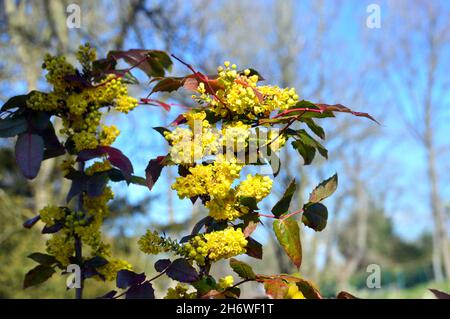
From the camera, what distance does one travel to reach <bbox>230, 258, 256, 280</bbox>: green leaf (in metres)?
0.98

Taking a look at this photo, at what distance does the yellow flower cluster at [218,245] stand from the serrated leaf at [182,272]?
23 mm

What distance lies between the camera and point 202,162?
1045 mm

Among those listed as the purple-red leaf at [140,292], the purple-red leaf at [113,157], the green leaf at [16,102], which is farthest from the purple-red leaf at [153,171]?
the green leaf at [16,102]

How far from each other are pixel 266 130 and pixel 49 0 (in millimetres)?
6030

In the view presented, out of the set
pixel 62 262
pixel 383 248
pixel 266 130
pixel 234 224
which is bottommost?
pixel 383 248

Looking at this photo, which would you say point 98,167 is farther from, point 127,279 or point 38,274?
point 127,279

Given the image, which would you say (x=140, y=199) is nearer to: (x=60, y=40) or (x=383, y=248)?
(x=60, y=40)

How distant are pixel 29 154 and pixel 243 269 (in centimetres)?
58

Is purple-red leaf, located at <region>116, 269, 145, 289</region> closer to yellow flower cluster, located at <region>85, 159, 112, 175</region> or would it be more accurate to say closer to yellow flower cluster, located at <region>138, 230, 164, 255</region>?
yellow flower cluster, located at <region>138, 230, 164, 255</region>

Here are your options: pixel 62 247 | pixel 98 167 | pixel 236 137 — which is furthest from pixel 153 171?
pixel 62 247

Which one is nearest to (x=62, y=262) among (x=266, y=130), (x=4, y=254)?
(x=266, y=130)

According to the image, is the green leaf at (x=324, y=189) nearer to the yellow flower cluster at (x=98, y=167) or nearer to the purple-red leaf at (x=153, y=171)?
the purple-red leaf at (x=153, y=171)

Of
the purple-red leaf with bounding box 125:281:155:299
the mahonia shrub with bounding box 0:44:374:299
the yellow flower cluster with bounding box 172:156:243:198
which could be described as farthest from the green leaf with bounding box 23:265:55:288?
the yellow flower cluster with bounding box 172:156:243:198

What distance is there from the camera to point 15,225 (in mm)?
5910
